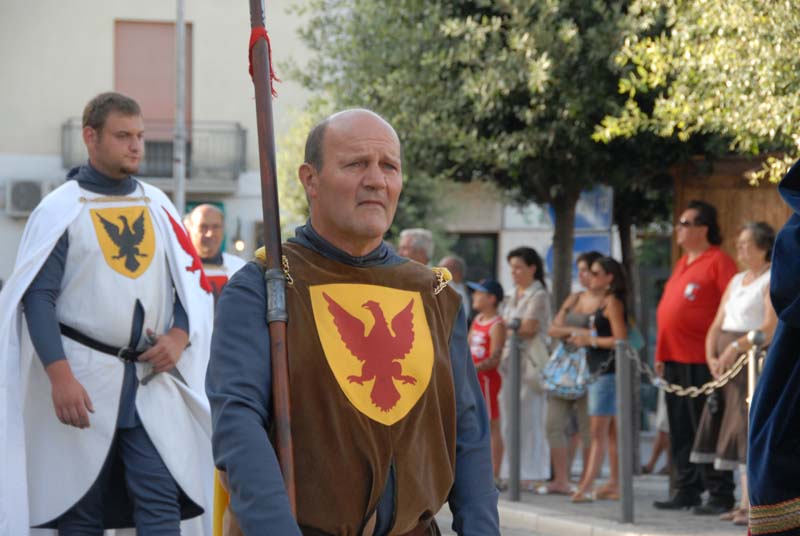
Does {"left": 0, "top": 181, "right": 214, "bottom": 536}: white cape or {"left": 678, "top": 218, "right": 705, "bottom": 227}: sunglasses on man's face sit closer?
{"left": 0, "top": 181, "right": 214, "bottom": 536}: white cape

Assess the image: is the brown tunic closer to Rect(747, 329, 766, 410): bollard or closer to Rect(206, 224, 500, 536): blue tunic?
Rect(206, 224, 500, 536): blue tunic

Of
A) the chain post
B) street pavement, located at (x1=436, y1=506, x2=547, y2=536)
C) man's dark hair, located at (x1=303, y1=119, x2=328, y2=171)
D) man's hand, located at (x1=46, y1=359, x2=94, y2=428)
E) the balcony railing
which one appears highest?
the balcony railing

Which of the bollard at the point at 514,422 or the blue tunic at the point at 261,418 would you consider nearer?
the blue tunic at the point at 261,418

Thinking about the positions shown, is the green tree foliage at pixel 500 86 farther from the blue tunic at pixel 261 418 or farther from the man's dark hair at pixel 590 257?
the blue tunic at pixel 261 418

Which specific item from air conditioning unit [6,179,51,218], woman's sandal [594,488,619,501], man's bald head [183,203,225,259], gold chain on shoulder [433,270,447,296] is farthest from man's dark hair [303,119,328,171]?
air conditioning unit [6,179,51,218]

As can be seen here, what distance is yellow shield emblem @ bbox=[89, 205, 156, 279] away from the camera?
20.6 feet

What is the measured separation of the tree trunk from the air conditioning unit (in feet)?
67.0

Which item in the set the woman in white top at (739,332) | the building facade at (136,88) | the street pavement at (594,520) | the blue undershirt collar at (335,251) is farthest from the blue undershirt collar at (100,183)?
the building facade at (136,88)

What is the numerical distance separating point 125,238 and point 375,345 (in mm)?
2955

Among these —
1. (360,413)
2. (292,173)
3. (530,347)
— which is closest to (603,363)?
(530,347)

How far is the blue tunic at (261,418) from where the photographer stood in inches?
131

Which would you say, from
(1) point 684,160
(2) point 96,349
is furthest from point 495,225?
(2) point 96,349

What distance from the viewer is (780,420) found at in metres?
3.98

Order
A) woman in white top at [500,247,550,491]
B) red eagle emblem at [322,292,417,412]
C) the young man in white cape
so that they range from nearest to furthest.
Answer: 1. red eagle emblem at [322,292,417,412]
2. the young man in white cape
3. woman in white top at [500,247,550,491]
